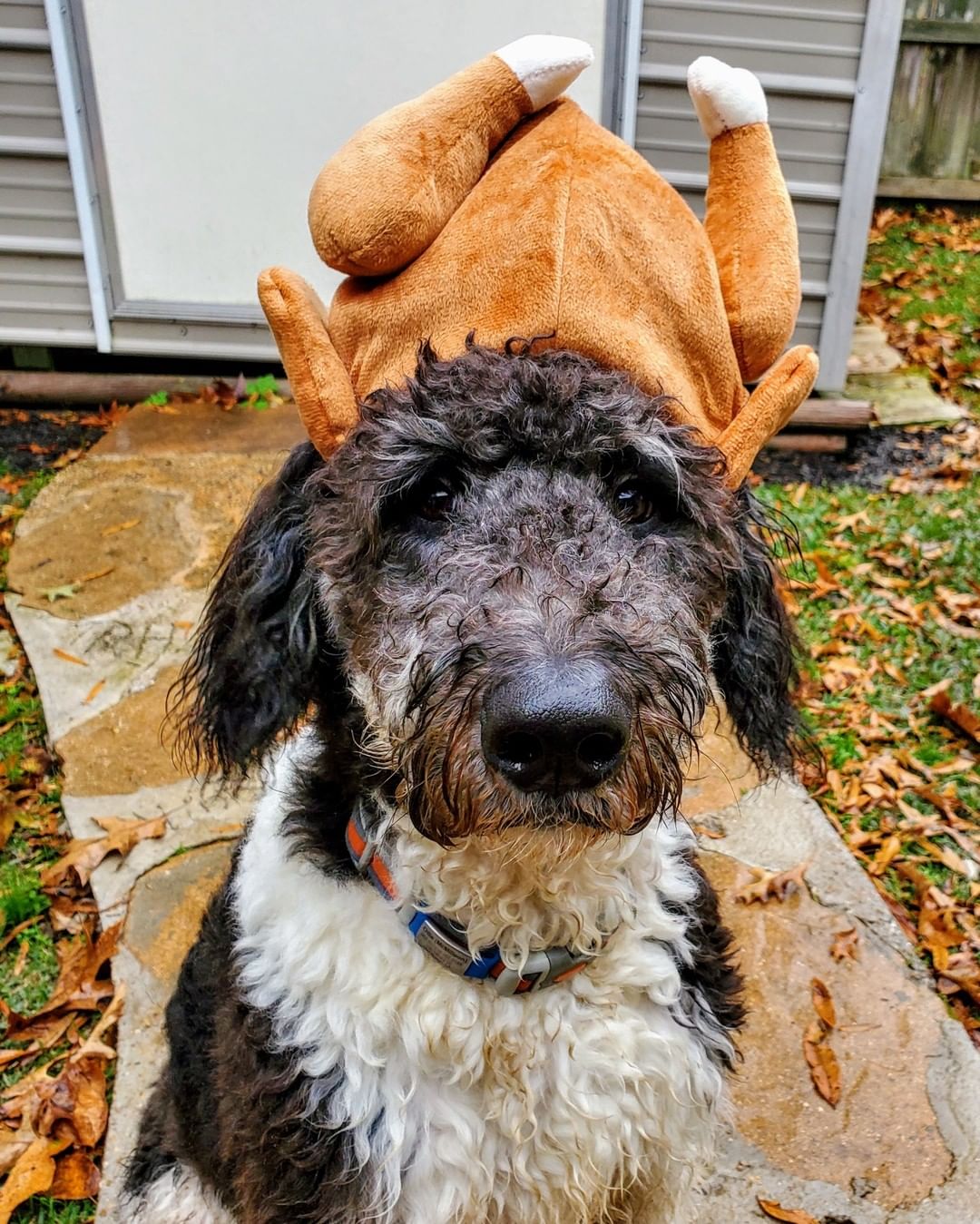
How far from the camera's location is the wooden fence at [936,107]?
9.20m

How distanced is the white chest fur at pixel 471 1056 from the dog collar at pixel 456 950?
23 mm

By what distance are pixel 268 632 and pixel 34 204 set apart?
482 cm

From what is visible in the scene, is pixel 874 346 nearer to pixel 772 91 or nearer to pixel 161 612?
pixel 772 91

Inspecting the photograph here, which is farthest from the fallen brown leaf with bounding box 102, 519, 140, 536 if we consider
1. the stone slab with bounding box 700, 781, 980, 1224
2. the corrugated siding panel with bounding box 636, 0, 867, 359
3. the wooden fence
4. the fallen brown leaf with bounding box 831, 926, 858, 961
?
the wooden fence

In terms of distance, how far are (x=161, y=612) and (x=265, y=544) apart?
2394 mm

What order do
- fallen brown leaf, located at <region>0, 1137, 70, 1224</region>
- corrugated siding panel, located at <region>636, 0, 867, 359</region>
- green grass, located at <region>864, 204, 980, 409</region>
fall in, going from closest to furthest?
fallen brown leaf, located at <region>0, 1137, 70, 1224</region>, corrugated siding panel, located at <region>636, 0, 867, 359</region>, green grass, located at <region>864, 204, 980, 409</region>

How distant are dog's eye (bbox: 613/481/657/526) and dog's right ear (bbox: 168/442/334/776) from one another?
52 centimetres

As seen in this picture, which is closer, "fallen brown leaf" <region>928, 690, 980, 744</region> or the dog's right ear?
the dog's right ear

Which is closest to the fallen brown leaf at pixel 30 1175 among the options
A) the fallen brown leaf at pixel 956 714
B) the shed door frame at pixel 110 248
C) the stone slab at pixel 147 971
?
the stone slab at pixel 147 971

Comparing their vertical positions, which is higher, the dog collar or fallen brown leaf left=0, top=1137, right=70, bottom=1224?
the dog collar

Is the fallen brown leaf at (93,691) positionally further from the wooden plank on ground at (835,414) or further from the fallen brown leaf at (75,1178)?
the wooden plank on ground at (835,414)

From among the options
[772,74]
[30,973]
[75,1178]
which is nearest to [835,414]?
[772,74]

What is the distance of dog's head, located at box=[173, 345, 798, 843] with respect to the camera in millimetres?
1341

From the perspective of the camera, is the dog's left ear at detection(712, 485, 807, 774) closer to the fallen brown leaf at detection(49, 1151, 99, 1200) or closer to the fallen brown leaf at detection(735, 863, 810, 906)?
the fallen brown leaf at detection(735, 863, 810, 906)
